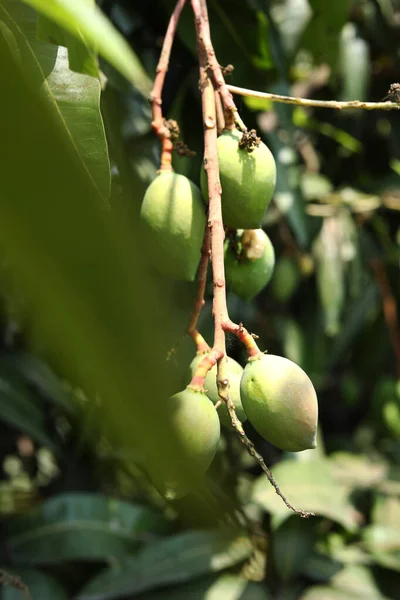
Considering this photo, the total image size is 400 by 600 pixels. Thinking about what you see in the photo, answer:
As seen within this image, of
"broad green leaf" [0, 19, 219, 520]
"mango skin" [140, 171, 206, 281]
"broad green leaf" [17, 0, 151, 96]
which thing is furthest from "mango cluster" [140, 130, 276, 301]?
"broad green leaf" [0, 19, 219, 520]

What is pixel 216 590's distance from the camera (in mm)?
1413

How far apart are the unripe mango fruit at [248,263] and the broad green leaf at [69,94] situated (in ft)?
0.73

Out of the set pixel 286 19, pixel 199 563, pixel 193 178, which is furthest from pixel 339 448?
pixel 193 178

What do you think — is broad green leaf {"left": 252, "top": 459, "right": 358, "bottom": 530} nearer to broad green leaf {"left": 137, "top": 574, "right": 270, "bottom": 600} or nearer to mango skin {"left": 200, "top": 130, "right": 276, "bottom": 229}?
broad green leaf {"left": 137, "top": 574, "right": 270, "bottom": 600}

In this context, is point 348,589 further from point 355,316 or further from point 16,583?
point 16,583

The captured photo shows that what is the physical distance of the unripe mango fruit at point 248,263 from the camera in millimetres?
732

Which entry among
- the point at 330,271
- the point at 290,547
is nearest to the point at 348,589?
the point at 290,547

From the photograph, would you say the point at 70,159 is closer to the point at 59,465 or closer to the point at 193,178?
the point at 193,178

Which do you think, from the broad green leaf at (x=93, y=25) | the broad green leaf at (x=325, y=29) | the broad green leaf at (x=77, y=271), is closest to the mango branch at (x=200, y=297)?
the broad green leaf at (x=93, y=25)

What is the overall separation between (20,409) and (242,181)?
97cm

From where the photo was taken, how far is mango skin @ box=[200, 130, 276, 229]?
25.1 inches

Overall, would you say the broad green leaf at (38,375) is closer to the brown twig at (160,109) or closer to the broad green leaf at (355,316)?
the broad green leaf at (355,316)

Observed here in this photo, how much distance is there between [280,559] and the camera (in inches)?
58.9

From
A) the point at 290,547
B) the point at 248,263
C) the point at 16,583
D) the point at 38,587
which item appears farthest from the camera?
the point at 290,547
